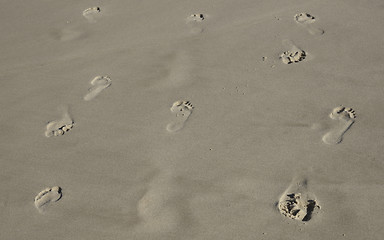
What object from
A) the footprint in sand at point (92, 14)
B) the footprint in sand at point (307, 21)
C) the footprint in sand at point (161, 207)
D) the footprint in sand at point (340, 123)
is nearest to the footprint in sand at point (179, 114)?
the footprint in sand at point (161, 207)

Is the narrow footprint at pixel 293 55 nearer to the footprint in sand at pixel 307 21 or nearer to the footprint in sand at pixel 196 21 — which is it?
the footprint in sand at pixel 307 21

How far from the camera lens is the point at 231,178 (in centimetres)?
239

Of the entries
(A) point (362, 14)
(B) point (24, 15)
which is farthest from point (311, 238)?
(B) point (24, 15)

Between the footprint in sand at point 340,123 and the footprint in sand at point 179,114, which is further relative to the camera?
the footprint in sand at point 179,114

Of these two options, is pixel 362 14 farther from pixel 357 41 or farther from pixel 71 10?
pixel 71 10

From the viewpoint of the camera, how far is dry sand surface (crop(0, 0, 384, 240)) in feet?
7.34

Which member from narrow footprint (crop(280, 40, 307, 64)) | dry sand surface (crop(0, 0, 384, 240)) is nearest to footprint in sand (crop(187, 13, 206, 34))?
dry sand surface (crop(0, 0, 384, 240))

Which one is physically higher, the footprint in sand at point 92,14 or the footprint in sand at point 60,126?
the footprint in sand at point 92,14

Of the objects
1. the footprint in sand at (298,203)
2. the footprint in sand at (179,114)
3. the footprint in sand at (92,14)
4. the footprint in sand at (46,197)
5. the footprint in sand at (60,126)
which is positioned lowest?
the footprint in sand at (298,203)

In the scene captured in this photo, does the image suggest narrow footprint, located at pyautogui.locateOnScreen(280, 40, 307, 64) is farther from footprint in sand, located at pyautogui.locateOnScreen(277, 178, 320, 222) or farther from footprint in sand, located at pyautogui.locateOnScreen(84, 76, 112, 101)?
footprint in sand, located at pyautogui.locateOnScreen(84, 76, 112, 101)

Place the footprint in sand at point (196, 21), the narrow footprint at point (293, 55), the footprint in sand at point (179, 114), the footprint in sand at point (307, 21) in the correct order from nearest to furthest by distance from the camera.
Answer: the footprint in sand at point (179, 114) → the narrow footprint at point (293, 55) → the footprint in sand at point (307, 21) → the footprint in sand at point (196, 21)

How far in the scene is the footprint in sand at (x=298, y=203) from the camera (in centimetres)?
215

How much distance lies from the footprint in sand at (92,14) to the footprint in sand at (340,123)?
8.56 feet

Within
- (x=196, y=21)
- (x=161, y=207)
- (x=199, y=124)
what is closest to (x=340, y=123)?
(x=199, y=124)
